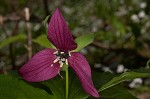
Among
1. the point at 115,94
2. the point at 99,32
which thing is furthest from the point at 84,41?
the point at 99,32

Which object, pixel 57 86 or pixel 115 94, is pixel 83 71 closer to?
pixel 57 86

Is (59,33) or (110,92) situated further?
(110,92)

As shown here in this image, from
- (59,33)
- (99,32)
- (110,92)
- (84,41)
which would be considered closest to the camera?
(59,33)

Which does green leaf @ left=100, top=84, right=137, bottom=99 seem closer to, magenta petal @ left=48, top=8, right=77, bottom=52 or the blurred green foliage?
the blurred green foliage

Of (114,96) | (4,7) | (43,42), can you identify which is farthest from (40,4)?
(114,96)

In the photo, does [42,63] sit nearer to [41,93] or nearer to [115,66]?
[41,93]

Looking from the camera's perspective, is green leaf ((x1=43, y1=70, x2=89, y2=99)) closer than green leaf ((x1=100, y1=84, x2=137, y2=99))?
Yes

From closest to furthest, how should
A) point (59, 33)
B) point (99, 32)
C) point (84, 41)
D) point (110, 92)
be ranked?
point (59, 33), point (84, 41), point (110, 92), point (99, 32)

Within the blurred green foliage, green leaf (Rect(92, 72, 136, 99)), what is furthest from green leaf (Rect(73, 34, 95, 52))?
green leaf (Rect(92, 72, 136, 99))
